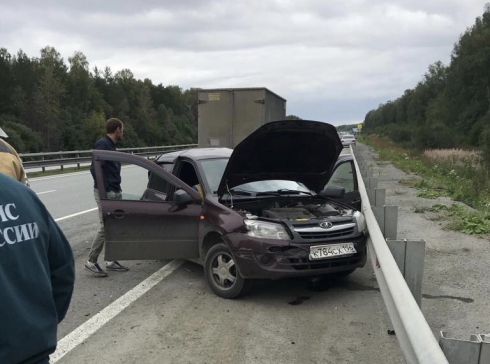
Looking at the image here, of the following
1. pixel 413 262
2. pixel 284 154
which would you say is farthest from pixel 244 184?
pixel 413 262

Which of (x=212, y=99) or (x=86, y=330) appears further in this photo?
(x=212, y=99)

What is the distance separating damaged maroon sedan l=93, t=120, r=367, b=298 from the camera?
470cm

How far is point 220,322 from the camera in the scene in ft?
14.4

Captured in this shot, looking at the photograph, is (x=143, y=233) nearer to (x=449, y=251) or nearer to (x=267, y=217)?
(x=267, y=217)

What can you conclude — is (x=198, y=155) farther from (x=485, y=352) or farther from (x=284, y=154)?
(x=485, y=352)

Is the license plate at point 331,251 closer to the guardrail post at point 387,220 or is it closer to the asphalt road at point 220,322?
the asphalt road at point 220,322

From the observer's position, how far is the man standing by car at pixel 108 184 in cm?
573

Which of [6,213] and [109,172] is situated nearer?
[6,213]

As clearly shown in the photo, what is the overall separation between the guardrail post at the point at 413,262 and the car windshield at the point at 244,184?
8.00 ft

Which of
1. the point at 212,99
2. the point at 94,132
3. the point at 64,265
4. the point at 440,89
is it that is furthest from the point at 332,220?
the point at 440,89

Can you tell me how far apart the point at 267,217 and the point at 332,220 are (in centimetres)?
71

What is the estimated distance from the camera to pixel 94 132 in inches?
2616

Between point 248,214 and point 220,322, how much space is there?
1.19 meters

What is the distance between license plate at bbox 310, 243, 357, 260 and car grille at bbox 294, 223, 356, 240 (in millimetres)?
109
